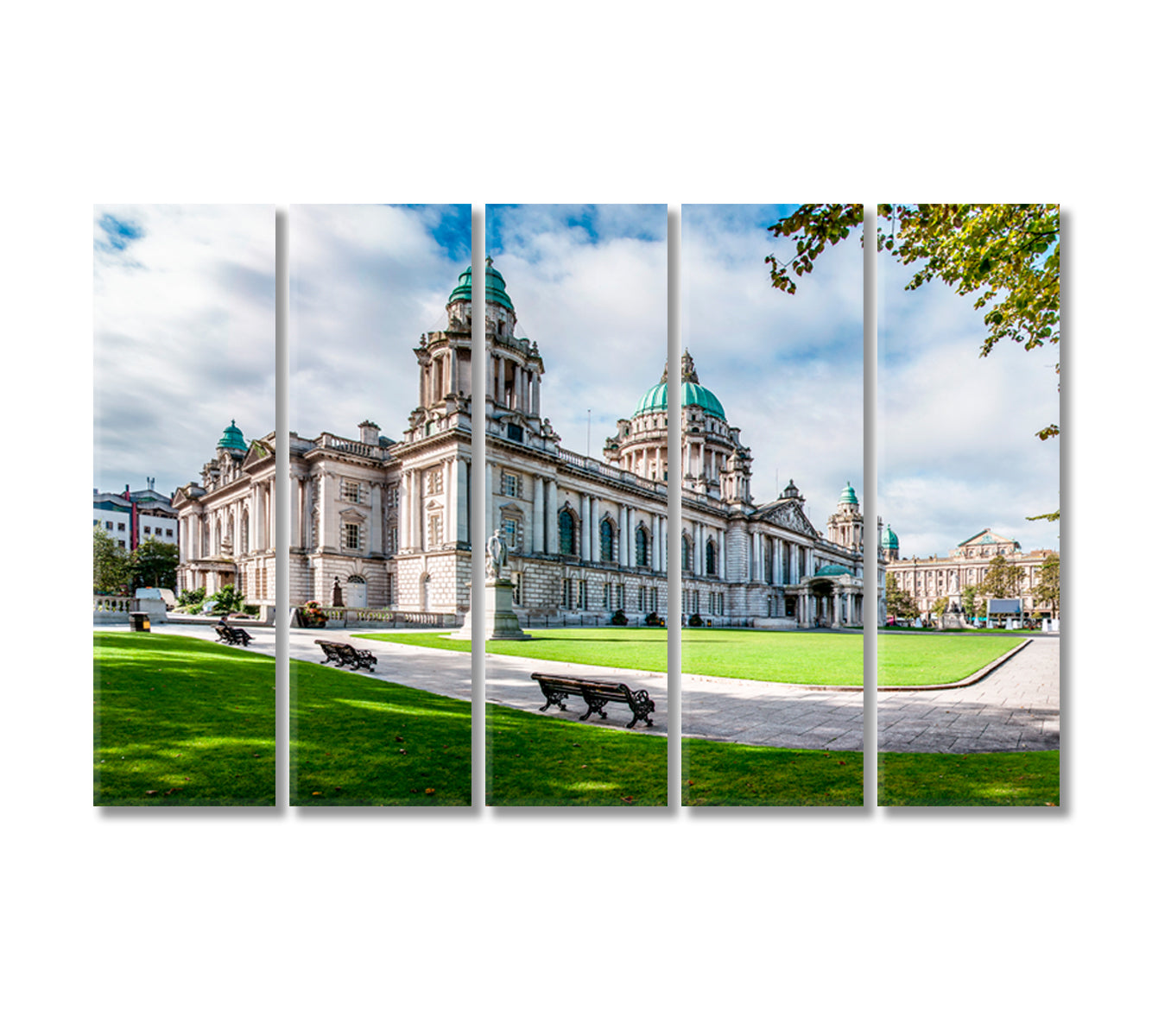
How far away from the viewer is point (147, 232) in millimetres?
7262

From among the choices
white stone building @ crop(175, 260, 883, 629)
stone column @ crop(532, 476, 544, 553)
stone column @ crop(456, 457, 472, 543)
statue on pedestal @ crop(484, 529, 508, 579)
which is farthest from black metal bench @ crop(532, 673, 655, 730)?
stone column @ crop(532, 476, 544, 553)

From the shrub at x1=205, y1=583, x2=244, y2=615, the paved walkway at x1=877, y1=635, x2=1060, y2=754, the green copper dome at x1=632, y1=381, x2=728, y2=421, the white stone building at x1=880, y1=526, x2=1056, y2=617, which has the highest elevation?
the green copper dome at x1=632, y1=381, x2=728, y2=421

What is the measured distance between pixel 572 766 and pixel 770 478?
4371 millimetres

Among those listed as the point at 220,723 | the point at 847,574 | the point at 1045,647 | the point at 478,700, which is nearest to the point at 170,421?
the point at 220,723

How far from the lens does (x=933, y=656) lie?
7.78m

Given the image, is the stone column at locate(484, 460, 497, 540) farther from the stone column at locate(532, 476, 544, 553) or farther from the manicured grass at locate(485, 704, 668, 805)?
the manicured grass at locate(485, 704, 668, 805)

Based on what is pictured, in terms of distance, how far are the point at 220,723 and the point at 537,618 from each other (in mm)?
4038

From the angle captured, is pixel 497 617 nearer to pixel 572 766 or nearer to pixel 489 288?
pixel 572 766

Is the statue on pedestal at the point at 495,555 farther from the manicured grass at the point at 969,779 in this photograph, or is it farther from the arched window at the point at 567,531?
the manicured grass at the point at 969,779

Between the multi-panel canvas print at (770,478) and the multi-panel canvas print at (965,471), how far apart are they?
0.42m

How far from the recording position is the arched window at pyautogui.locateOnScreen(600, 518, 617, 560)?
906 centimetres

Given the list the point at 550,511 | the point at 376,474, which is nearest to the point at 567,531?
the point at 550,511

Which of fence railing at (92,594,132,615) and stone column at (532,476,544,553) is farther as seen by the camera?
stone column at (532,476,544,553)

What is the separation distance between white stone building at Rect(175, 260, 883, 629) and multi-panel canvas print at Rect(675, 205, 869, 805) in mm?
60
